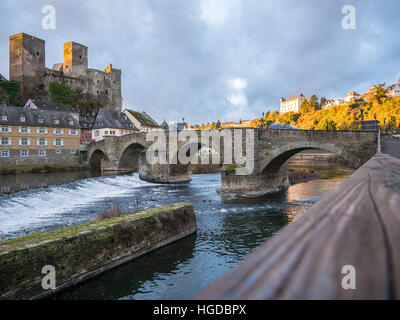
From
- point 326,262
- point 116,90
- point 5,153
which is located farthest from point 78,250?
point 116,90

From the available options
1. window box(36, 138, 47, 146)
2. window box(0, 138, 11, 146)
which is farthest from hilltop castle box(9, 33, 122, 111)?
window box(0, 138, 11, 146)

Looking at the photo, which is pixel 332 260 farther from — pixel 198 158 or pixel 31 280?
pixel 198 158

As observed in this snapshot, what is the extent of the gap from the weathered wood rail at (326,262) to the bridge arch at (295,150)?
18.1 meters

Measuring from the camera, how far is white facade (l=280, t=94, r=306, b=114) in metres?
123

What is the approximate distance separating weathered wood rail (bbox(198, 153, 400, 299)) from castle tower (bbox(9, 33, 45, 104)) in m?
64.6

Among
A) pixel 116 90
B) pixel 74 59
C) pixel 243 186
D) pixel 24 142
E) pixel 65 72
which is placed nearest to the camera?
pixel 243 186

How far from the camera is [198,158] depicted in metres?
44.6

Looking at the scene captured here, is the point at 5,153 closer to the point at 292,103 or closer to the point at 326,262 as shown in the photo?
the point at 326,262

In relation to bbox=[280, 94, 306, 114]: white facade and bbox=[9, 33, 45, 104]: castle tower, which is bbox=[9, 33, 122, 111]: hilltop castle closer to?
bbox=[9, 33, 45, 104]: castle tower

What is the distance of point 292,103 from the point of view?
128000 millimetres

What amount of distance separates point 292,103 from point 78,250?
132818 mm

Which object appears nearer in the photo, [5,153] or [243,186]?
[243,186]

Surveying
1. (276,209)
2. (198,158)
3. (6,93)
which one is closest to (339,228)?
(276,209)

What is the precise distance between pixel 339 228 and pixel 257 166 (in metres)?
20.8
